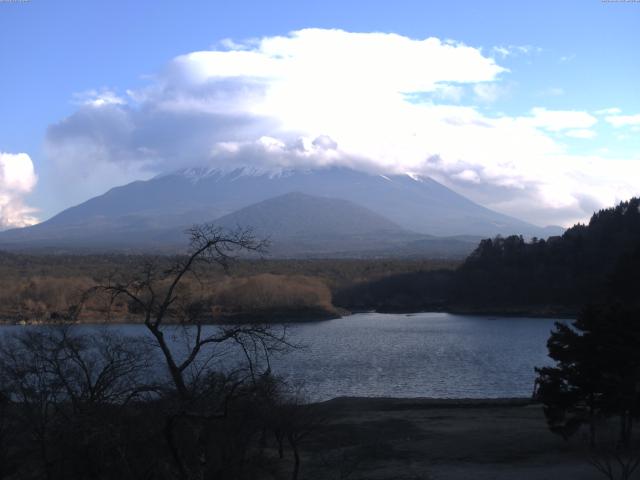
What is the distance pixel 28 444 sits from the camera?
11617mm

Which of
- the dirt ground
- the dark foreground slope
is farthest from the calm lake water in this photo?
the dark foreground slope

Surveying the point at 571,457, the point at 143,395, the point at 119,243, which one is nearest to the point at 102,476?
the point at 143,395

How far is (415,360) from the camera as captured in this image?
34562 mm

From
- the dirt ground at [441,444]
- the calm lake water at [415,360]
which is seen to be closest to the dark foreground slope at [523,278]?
the calm lake water at [415,360]

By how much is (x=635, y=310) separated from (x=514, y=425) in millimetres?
4641

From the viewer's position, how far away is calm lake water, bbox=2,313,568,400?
1059 inches

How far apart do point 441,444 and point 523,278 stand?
5808 centimetres

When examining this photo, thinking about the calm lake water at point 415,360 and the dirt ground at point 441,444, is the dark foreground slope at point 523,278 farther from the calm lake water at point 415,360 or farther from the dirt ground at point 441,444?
the dirt ground at point 441,444

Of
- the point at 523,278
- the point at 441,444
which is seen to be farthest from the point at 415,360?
the point at 523,278

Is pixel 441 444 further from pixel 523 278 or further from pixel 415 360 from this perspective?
pixel 523 278

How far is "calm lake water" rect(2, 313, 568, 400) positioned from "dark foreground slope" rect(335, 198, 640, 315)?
42.8 feet

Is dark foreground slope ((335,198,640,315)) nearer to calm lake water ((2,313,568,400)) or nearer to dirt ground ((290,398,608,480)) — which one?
Answer: calm lake water ((2,313,568,400))

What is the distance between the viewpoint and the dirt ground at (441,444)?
14352 millimetres

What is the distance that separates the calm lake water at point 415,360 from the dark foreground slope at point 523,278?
13033mm
